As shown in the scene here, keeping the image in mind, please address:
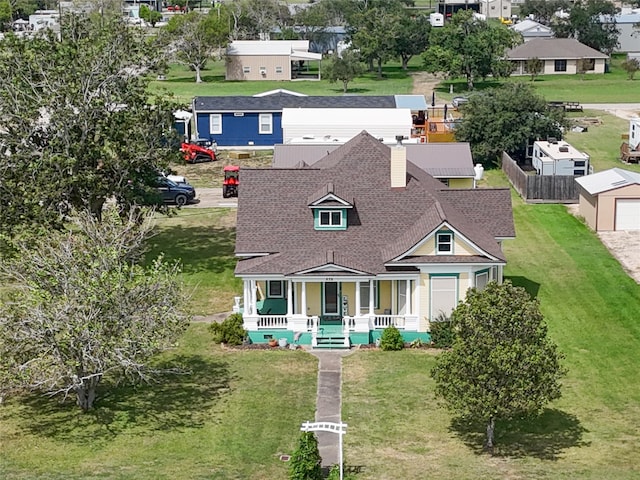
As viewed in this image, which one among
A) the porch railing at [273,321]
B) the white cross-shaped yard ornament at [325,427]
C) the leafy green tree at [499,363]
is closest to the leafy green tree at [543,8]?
the porch railing at [273,321]

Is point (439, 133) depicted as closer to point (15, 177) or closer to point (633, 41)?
point (15, 177)

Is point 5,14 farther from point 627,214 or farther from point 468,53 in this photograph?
point 627,214

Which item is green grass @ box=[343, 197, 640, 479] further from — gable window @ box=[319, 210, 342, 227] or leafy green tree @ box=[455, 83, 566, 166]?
leafy green tree @ box=[455, 83, 566, 166]

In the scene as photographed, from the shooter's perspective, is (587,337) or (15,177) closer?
(587,337)

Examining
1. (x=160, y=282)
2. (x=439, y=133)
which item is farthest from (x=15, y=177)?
(x=439, y=133)

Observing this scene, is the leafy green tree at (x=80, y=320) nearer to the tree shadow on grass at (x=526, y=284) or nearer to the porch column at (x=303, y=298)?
the porch column at (x=303, y=298)
